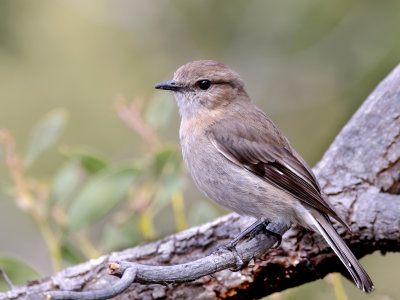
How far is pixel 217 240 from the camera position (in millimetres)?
3729

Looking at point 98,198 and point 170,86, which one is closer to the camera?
point 98,198

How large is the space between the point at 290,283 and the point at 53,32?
4.52 m

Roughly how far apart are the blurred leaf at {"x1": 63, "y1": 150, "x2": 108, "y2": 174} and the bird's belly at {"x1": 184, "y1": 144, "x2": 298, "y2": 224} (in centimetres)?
63

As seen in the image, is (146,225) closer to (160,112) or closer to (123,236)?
(123,236)

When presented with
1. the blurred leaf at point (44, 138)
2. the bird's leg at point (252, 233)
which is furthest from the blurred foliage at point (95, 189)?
the bird's leg at point (252, 233)

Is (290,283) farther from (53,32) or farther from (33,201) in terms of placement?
(53,32)

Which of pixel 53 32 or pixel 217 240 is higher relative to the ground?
pixel 53 32

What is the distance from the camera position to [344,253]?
10.8 ft

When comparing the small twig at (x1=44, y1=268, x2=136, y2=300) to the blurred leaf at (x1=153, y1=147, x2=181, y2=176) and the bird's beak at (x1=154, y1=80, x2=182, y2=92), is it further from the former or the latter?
the bird's beak at (x1=154, y1=80, x2=182, y2=92)

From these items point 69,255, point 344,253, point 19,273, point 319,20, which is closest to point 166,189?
point 69,255

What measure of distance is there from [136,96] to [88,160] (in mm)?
2293

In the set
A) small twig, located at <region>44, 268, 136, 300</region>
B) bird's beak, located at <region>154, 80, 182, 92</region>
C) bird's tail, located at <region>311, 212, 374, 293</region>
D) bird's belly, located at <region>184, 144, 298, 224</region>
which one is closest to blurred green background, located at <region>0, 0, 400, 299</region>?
bird's beak, located at <region>154, 80, 182, 92</region>

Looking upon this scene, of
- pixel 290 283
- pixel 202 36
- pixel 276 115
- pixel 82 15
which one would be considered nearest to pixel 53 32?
pixel 82 15

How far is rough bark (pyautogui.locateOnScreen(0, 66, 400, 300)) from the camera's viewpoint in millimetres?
3539
